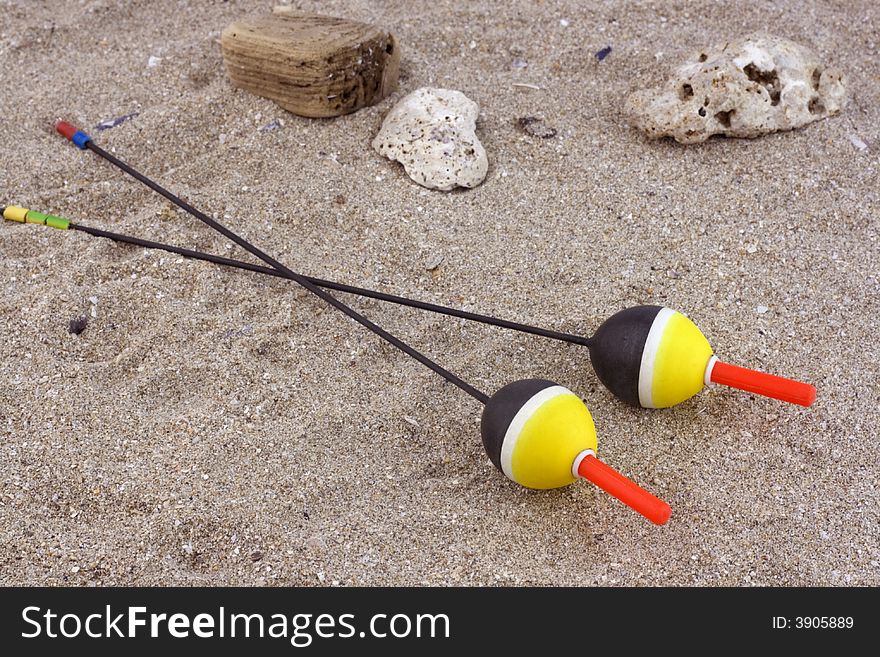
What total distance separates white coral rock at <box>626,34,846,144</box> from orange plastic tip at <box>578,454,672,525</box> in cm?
127

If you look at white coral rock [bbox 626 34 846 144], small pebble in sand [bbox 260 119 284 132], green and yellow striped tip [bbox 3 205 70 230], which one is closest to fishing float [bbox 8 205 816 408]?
white coral rock [bbox 626 34 846 144]

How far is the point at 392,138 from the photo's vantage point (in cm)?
257

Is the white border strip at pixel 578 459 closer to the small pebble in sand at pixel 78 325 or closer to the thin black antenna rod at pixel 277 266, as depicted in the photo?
the thin black antenna rod at pixel 277 266

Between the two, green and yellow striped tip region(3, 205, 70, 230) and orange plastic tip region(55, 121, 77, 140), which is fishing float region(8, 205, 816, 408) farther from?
orange plastic tip region(55, 121, 77, 140)

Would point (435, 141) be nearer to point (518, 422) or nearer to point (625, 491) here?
point (518, 422)

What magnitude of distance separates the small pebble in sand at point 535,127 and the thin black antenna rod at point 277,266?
85cm

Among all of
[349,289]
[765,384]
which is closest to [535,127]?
[349,289]

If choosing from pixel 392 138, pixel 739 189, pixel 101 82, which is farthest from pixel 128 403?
pixel 739 189

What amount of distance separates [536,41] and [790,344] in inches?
56.2

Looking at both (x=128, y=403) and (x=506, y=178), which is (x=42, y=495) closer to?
(x=128, y=403)

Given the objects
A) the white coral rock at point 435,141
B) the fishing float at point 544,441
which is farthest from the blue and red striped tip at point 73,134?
the fishing float at point 544,441

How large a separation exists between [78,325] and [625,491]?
4.32ft

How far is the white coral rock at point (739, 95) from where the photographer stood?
2531 mm

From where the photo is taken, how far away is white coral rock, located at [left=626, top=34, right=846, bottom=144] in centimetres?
253
